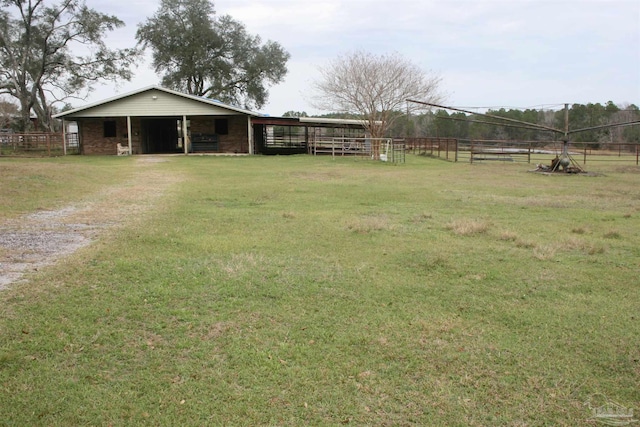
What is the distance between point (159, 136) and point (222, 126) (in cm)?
598

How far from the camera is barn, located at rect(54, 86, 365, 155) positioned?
28.0 metres

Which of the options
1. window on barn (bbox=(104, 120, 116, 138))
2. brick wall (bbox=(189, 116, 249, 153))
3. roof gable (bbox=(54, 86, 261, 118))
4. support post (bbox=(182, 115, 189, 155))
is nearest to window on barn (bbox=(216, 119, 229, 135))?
brick wall (bbox=(189, 116, 249, 153))

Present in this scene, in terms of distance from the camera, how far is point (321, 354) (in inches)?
136

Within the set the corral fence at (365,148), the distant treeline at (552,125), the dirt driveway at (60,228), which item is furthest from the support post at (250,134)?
the distant treeline at (552,125)

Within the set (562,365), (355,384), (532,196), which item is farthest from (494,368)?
(532,196)

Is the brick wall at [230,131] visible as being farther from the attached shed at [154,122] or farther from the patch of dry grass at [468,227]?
the patch of dry grass at [468,227]

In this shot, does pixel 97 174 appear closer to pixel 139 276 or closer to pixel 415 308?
pixel 139 276

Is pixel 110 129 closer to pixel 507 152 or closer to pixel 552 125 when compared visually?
pixel 507 152

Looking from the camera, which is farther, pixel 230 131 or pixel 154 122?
pixel 154 122

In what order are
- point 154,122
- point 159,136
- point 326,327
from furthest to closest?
point 159,136, point 154,122, point 326,327

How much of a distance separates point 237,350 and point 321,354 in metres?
0.59

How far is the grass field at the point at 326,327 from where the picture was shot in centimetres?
286

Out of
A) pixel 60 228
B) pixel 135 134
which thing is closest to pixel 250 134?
pixel 135 134

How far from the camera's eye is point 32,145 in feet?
106
